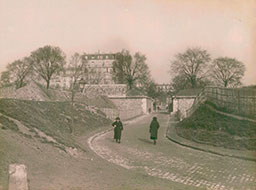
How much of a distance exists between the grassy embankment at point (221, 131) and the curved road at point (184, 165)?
196 cm

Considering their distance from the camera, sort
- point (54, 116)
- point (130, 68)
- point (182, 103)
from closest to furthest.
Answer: point (54, 116) < point (182, 103) < point (130, 68)

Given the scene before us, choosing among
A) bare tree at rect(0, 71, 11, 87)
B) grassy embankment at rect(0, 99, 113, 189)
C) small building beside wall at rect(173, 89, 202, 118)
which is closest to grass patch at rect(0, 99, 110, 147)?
grassy embankment at rect(0, 99, 113, 189)

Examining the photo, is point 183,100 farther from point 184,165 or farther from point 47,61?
point 184,165

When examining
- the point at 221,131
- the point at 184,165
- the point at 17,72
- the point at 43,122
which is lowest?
the point at 184,165

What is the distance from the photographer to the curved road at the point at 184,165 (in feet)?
27.3

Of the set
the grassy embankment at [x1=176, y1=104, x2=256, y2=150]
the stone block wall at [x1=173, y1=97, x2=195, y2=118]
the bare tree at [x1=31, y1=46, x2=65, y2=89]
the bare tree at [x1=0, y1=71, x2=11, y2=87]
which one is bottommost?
the grassy embankment at [x1=176, y1=104, x2=256, y2=150]

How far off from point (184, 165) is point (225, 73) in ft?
161

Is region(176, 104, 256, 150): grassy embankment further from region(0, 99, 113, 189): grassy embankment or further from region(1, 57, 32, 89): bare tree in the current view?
region(1, 57, 32, 89): bare tree

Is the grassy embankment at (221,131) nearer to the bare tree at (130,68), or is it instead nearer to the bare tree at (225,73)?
the bare tree at (225,73)

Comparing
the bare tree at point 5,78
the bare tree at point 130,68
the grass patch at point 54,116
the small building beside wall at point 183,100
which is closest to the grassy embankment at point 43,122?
the grass patch at point 54,116

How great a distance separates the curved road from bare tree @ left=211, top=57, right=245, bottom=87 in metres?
41.9

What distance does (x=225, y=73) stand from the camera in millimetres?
56406

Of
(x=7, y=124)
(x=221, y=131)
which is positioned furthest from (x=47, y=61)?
(x=7, y=124)

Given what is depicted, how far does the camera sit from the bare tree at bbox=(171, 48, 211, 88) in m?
57.0
